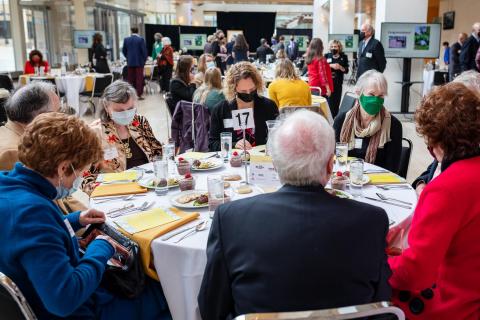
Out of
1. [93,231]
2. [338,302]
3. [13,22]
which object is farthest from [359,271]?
[13,22]

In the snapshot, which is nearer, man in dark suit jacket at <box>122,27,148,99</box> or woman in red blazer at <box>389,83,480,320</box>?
woman in red blazer at <box>389,83,480,320</box>

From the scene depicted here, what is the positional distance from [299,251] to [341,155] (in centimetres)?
156

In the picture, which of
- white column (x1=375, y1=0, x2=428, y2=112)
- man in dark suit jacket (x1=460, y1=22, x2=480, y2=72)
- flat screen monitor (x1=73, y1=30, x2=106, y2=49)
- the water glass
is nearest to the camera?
the water glass

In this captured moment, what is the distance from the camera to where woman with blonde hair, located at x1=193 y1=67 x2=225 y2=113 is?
4551 mm

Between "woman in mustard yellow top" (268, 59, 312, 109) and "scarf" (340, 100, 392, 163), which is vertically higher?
"woman in mustard yellow top" (268, 59, 312, 109)

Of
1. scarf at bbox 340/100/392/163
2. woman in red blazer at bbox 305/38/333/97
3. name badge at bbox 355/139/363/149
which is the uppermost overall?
woman in red blazer at bbox 305/38/333/97

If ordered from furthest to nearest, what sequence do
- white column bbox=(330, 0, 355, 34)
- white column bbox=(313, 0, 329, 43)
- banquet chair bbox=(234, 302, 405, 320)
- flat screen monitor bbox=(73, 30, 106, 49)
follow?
white column bbox=(313, 0, 329, 43)
white column bbox=(330, 0, 355, 34)
flat screen monitor bbox=(73, 30, 106, 49)
banquet chair bbox=(234, 302, 405, 320)

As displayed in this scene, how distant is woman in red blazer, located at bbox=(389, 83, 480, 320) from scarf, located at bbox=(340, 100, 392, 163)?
1384 millimetres

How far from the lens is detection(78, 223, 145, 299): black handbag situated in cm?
174

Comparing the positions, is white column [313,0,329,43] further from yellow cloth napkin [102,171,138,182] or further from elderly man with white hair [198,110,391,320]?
elderly man with white hair [198,110,391,320]

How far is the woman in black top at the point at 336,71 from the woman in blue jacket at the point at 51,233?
7.32m

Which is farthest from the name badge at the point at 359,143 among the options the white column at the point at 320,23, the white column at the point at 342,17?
the white column at the point at 320,23

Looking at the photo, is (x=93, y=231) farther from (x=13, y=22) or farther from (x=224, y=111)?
(x=13, y=22)

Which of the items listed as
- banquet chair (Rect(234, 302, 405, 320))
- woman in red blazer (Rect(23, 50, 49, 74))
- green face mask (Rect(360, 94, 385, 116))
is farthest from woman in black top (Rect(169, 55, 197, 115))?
woman in red blazer (Rect(23, 50, 49, 74))
